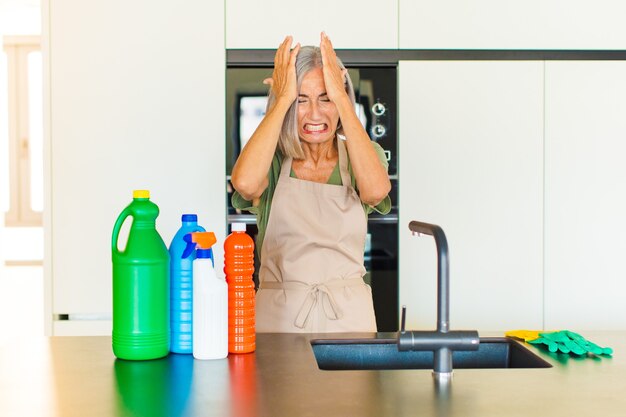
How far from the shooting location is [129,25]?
263 cm

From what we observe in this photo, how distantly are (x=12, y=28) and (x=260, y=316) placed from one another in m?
3.95

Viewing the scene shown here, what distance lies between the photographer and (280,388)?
1.17 m

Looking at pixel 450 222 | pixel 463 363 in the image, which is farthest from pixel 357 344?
pixel 450 222

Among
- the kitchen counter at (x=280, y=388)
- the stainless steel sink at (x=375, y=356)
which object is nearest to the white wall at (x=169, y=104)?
the stainless steel sink at (x=375, y=356)

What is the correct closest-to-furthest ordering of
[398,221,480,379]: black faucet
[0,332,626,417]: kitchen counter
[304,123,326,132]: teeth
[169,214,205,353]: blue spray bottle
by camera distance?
[0,332,626,417]: kitchen counter
[398,221,480,379]: black faucet
[169,214,205,353]: blue spray bottle
[304,123,326,132]: teeth

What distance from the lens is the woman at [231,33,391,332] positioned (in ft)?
6.03

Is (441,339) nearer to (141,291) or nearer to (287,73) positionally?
(141,291)

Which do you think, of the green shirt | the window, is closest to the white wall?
the green shirt

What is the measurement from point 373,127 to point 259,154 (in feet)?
3.09

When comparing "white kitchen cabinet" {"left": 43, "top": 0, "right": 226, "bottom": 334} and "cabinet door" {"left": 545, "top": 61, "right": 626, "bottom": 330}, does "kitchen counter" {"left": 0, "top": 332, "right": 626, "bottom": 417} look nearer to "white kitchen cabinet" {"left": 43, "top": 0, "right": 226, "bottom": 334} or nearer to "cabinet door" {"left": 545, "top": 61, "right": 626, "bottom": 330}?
"white kitchen cabinet" {"left": 43, "top": 0, "right": 226, "bottom": 334}

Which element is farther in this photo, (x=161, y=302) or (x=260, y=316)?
(x=260, y=316)

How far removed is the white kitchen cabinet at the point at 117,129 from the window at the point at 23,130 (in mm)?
3645

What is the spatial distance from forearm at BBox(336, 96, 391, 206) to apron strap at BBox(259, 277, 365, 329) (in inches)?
9.1

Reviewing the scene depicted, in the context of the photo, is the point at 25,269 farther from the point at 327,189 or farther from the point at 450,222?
the point at 327,189
